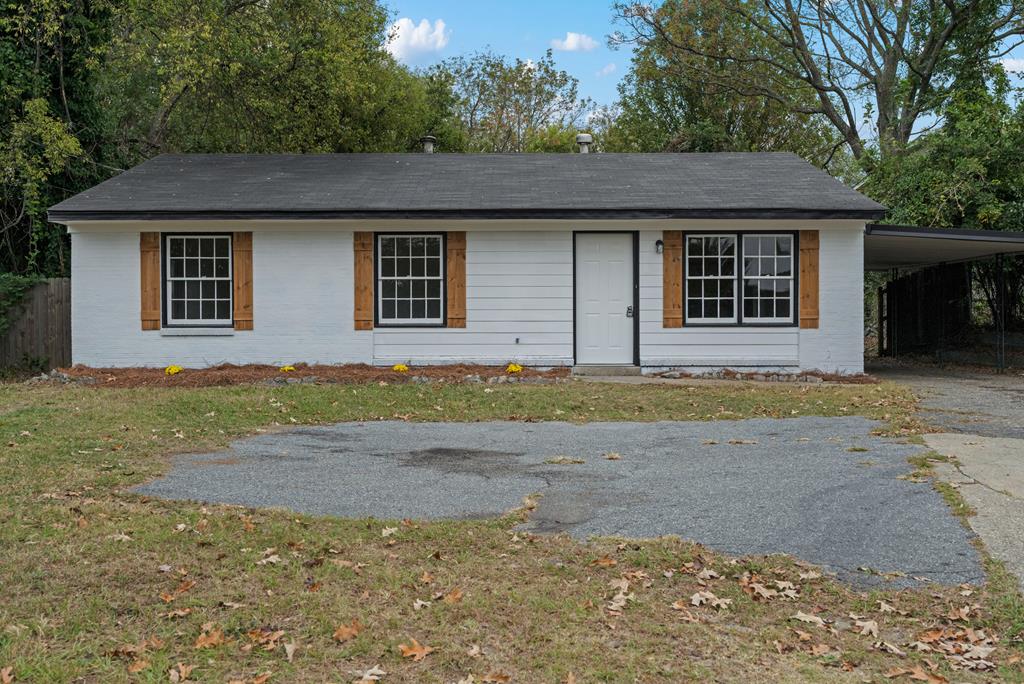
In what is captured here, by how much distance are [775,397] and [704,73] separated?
21.6 m

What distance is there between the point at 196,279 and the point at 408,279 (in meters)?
3.54

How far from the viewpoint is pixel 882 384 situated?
14148 millimetres

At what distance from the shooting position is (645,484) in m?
7.15

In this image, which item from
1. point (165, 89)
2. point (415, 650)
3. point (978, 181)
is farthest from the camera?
point (165, 89)

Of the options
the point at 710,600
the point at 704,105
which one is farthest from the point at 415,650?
the point at 704,105

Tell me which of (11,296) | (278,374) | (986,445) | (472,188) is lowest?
(986,445)

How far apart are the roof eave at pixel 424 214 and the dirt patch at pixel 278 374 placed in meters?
2.44

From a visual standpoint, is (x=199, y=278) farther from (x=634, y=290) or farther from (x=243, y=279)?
(x=634, y=290)

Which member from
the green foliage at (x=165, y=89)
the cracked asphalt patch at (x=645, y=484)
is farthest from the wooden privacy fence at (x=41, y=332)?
the cracked asphalt patch at (x=645, y=484)

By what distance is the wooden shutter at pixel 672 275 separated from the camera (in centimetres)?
1497

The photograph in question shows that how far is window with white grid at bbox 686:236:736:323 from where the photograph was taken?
49.4 feet

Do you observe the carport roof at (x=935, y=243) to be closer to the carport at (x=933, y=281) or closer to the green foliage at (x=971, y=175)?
the carport at (x=933, y=281)

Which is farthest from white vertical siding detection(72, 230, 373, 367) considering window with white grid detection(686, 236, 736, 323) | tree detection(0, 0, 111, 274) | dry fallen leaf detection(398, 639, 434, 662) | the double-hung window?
dry fallen leaf detection(398, 639, 434, 662)

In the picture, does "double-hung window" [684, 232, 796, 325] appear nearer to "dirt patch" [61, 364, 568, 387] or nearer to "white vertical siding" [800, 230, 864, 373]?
"white vertical siding" [800, 230, 864, 373]
